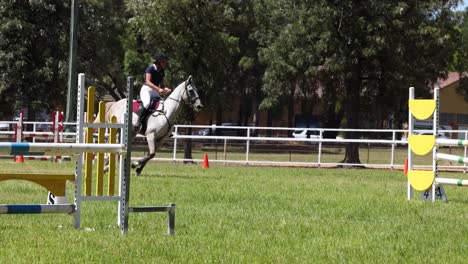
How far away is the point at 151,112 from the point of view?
1983 centimetres

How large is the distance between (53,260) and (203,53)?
99.2ft

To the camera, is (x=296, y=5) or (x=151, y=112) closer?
(x=151, y=112)

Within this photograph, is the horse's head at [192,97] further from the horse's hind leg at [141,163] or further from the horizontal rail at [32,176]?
the horizontal rail at [32,176]

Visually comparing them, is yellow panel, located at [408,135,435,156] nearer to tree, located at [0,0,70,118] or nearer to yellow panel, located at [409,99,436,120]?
yellow panel, located at [409,99,436,120]

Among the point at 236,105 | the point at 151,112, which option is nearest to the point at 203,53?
the point at 151,112

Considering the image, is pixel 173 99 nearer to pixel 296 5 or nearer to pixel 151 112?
pixel 151 112

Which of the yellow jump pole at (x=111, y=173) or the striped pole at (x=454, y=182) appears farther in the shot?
the striped pole at (x=454, y=182)

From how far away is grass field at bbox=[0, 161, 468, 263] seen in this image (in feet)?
26.4

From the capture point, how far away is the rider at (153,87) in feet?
60.1

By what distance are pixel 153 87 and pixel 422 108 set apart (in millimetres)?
6323

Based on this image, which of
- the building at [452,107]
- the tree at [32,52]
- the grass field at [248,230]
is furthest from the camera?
the building at [452,107]

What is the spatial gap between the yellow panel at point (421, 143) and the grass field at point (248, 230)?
0.90 metres

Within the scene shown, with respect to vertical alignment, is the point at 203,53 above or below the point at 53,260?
above

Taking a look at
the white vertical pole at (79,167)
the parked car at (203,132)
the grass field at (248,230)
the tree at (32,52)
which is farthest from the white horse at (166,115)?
the parked car at (203,132)
